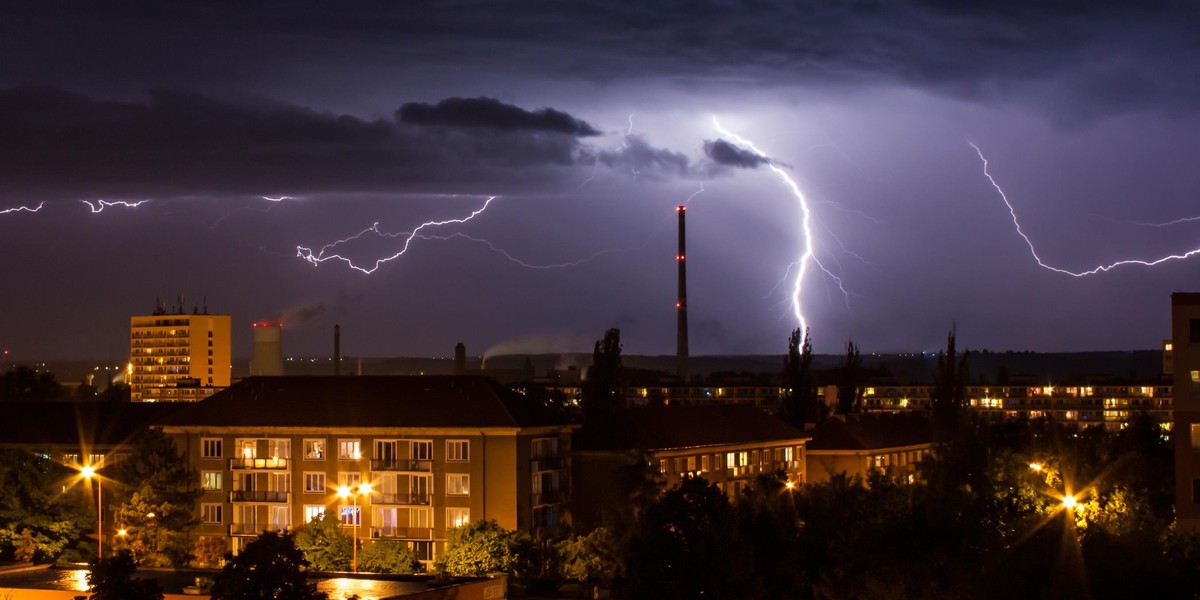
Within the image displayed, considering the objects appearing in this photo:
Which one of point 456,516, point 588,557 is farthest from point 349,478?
point 588,557

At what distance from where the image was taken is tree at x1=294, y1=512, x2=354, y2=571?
50750mm

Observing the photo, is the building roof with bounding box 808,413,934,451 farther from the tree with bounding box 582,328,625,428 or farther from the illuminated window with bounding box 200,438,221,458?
the illuminated window with bounding box 200,438,221,458

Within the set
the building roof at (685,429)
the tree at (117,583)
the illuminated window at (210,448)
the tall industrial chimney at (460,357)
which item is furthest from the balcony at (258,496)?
the tall industrial chimney at (460,357)

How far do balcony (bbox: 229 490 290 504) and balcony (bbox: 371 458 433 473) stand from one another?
12.3 feet

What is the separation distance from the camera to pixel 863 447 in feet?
271

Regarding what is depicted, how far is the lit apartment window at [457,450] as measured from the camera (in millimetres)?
56031

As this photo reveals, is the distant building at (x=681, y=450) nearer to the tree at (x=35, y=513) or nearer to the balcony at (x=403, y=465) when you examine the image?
the balcony at (x=403, y=465)

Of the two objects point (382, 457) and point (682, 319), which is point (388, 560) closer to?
point (382, 457)

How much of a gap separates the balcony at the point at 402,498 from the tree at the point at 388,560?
3.41 m

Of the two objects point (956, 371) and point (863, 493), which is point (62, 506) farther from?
point (956, 371)

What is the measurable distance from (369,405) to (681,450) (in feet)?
47.5

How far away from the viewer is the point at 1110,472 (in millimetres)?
49438

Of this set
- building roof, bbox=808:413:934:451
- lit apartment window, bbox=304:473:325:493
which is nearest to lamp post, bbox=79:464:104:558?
lit apartment window, bbox=304:473:325:493

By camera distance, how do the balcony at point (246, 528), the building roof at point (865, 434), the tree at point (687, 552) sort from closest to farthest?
the tree at point (687, 552), the balcony at point (246, 528), the building roof at point (865, 434)
